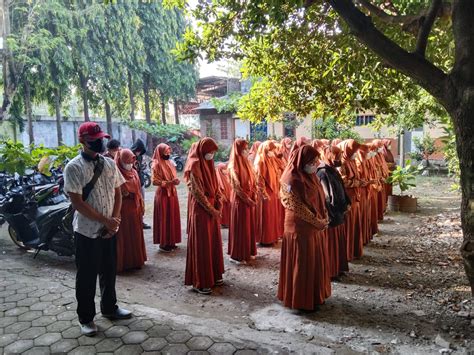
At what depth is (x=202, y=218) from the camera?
A: 488 cm

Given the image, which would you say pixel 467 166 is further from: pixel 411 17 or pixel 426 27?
pixel 411 17

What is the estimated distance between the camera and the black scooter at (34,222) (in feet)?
18.9

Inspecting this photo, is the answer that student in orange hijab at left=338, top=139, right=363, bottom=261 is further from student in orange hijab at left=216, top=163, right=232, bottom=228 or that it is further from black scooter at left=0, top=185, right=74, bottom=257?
black scooter at left=0, top=185, right=74, bottom=257

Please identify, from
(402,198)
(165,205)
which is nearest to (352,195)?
(165,205)

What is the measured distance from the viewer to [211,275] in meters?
4.93

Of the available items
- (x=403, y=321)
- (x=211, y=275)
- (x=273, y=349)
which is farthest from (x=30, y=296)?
(x=403, y=321)

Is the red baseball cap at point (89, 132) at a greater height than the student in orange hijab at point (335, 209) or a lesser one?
greater

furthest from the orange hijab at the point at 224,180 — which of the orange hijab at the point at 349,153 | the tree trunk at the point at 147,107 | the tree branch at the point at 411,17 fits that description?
the tree trunk at the point at 147,107

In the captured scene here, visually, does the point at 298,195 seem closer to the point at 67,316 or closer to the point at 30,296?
the point at 67,316

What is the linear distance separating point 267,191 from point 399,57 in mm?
4236

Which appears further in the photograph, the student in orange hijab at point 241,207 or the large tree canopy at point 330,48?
the student in orange hijab at point 241,207

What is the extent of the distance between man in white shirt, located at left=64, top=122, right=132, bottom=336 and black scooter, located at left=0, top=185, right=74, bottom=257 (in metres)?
2.30

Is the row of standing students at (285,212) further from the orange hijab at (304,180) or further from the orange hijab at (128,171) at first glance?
the orange hijab at (128,171)

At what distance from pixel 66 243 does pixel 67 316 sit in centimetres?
203
